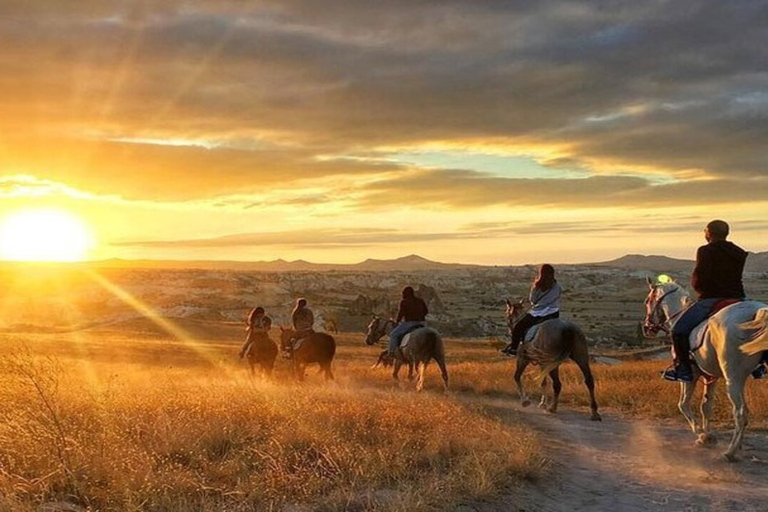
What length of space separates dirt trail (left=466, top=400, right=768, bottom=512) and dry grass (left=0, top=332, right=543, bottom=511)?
0.49 m

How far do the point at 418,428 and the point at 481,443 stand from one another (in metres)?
1.20

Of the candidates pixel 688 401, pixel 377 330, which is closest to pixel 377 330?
pixel 377 330

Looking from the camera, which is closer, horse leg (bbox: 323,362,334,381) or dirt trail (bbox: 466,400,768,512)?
dirt trail (bbox: 466,400,768,512)

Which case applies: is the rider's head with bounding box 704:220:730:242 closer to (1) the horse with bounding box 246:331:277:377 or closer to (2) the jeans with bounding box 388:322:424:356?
(2) the jeans with bounding box 388:322:424:356

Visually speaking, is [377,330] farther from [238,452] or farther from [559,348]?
[238,452]

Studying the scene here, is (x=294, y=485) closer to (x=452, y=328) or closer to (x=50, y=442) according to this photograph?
(x=50, y=442)

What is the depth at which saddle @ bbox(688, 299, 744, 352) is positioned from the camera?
10.8 metres

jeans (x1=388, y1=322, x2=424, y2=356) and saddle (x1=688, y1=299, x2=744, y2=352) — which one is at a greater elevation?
saddle (x1=688, y1=299, x2=744, y2=352)

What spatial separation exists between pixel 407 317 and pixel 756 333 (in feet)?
38.2

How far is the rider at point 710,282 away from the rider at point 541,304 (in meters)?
4.65

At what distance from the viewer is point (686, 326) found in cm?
1119

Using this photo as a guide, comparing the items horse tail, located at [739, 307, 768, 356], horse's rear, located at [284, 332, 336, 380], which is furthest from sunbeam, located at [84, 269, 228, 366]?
horse tail, located at [739, 307, 768, 356]

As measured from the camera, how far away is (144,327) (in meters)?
55.4

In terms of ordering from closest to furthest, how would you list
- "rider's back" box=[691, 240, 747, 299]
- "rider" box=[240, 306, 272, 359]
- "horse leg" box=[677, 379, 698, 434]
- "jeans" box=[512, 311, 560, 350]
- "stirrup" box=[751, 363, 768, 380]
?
"stirrup" box=[751, 363, 768, 380]
"rider's back" box=[691, 240, 747, 299]
"horse leg" box=[677, 379, 698, 434]
"jeans" box=[512, 311, 560, 350]
"rider" box=[240, 306, 272, 359]
